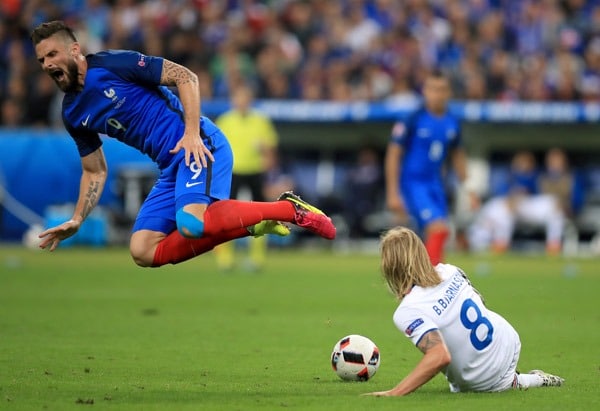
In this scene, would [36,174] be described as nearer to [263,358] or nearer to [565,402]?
[263,358]

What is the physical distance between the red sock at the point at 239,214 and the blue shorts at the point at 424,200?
587cm

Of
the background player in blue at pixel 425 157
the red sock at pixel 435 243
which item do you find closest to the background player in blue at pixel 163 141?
the red sock at pixel 435 243

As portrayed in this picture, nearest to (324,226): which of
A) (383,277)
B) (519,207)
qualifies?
(383,277)

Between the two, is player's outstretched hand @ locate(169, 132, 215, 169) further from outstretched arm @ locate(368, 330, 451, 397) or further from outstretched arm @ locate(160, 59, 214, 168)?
outstretched arm @ locate(368, 330, 451, 397)

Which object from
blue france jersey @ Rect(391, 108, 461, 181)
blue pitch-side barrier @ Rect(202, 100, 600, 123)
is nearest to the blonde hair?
blue france jersey @ Rect(391, 108, 461, 181)

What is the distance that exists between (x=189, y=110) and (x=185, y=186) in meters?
0.58

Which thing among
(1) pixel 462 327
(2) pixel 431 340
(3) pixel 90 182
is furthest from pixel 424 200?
(2) pixel 431 340

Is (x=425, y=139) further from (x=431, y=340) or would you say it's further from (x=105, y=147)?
(x=105, y=147)

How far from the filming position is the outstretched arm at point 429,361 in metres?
6.75

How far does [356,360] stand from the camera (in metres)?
8.17

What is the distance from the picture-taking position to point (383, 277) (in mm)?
7195

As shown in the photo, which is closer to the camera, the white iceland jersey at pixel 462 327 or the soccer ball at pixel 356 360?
the white iceland jersey at pixel 462 327

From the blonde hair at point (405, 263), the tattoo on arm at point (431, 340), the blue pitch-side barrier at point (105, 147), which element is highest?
the blonde hair at point (405, 263)

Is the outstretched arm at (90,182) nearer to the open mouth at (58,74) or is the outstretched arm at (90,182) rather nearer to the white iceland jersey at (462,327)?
the open mouth at (58,74)
